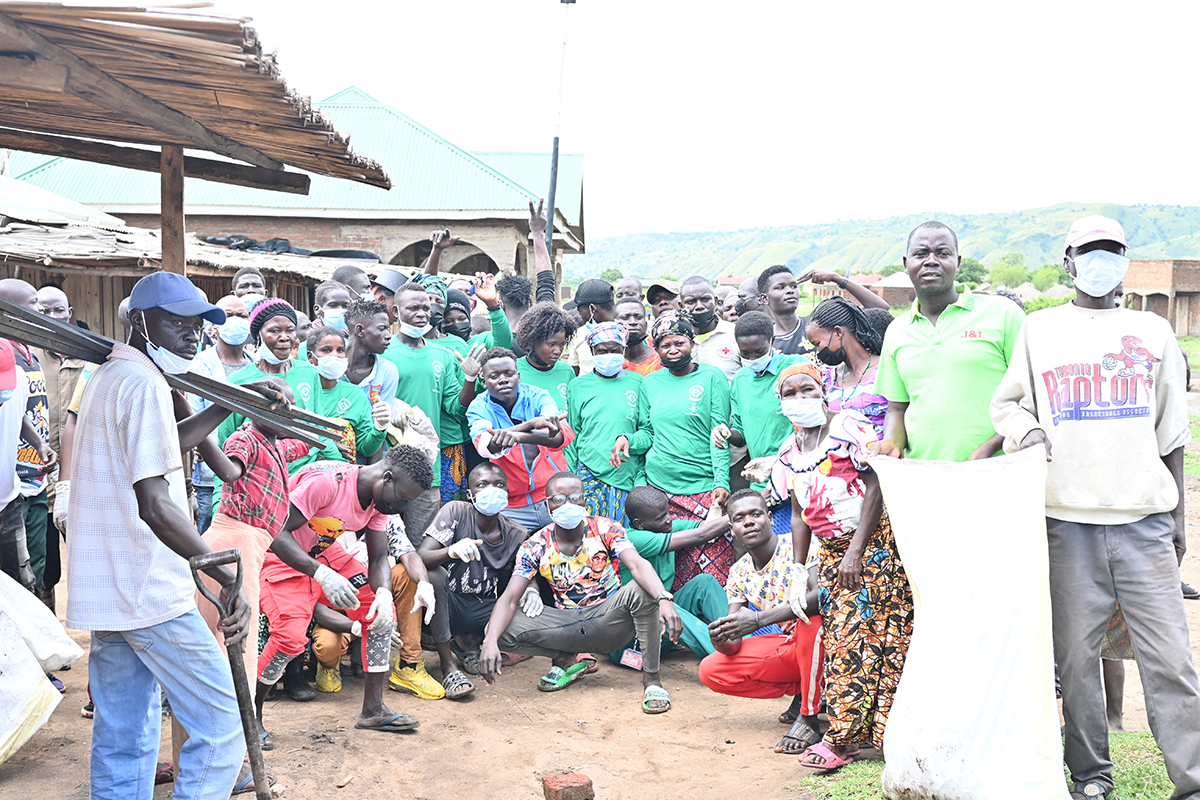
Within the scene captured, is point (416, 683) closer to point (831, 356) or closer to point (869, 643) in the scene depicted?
point (869, 643)

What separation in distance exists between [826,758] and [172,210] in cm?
383

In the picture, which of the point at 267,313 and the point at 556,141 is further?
the point at 556,141

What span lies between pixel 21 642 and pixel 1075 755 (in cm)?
429

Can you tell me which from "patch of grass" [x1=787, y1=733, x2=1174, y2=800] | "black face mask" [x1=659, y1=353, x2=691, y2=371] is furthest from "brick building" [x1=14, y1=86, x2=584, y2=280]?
"patch of grass" [x1=787, y1=733, x2=1174, y2=800]

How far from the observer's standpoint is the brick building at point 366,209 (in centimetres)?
1938

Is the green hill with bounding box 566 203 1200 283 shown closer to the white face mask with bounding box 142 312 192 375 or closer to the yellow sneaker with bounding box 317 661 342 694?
the yellow sneaker with bounding box 317 661 342 694

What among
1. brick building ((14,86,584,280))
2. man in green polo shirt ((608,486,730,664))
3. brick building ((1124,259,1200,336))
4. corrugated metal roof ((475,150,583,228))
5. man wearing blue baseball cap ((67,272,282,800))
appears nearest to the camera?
man wearing blue baseball cap ((67,272,282,800))

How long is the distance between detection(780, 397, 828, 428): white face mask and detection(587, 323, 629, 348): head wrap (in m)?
1.82

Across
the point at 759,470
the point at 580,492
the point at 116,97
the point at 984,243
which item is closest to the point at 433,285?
the point at 580,492

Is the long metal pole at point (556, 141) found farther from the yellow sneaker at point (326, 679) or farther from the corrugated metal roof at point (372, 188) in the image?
the yellow sneaker at point (326, 679)

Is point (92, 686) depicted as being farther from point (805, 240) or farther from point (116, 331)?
point (805, 240)

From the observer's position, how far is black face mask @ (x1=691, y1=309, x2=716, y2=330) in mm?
7613

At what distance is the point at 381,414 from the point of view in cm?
578

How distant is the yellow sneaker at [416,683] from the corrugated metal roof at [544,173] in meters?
21.1
